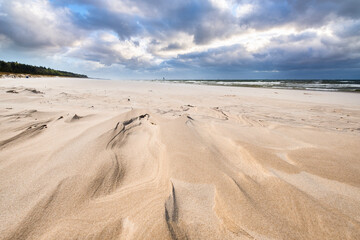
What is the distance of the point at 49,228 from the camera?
0.95m

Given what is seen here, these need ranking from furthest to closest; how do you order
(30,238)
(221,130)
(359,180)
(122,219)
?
(221,130) < (359,180) < (122,219) < (30,238)

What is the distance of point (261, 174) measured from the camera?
158 cm

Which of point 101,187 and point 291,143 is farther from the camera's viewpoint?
point 291,143

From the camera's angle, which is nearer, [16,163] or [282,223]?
[282,223]

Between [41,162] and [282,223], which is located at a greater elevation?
[41,162]

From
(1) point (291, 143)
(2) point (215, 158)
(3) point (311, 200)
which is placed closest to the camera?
(3) point (311, 200)

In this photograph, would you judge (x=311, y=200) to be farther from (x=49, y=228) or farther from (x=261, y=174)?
(x=49, y=228)

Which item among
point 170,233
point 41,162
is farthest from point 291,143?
point 41,162

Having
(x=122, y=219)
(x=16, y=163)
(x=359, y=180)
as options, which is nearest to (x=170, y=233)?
(x=122, y=219)

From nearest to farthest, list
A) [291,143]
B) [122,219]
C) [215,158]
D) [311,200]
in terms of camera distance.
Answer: [122,219] < [311,200] < [215,158] < [291,143]

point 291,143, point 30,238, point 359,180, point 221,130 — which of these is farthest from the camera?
point 221,130

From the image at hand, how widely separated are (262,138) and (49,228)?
8.52 feet

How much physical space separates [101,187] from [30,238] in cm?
46

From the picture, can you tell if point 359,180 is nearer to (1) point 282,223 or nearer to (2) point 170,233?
(1) point 282,223
